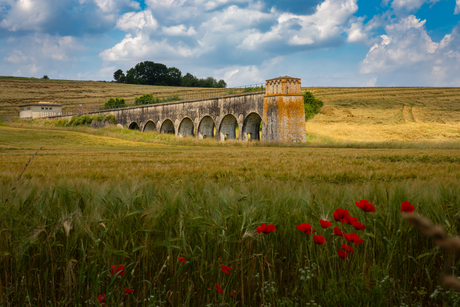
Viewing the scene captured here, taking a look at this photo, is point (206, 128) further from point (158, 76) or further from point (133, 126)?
point (158, 76)

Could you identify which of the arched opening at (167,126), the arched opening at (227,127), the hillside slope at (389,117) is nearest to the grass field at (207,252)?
the arched opening at (227,127)

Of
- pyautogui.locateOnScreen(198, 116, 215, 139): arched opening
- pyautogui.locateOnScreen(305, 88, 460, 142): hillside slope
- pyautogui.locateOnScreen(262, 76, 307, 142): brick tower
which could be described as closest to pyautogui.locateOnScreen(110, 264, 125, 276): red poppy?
pyautogui.locateOnScreen(262, 76, 307, 142): brick tower

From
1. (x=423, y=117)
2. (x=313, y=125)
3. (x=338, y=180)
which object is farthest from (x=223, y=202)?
(x=423, y=117)

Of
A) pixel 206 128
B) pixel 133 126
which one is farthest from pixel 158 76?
pixel 206 128

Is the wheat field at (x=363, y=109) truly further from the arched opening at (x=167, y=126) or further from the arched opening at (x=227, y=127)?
the arched opening at (x=167, y=126)

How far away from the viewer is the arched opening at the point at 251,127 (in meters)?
33.8

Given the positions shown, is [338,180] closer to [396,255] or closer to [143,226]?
[396,255]

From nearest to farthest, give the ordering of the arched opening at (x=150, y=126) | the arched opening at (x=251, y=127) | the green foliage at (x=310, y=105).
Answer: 1. the arched opening at (x=251, y=127)
2. the arched opening at (x=150, y=126)
3. the green foliage at (x=310, y=105)

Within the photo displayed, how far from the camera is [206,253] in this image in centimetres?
196

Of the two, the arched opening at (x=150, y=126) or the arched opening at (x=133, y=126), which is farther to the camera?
the arched opening at (x=133, y=126)

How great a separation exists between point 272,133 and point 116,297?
96.0 feet

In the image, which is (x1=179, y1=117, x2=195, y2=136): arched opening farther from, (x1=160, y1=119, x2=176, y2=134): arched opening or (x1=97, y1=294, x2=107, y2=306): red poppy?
(x1=97, y1=294, x2=107, y2=306): red poppy

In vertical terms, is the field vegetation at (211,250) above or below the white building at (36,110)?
below

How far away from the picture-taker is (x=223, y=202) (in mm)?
2184
